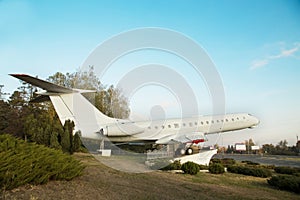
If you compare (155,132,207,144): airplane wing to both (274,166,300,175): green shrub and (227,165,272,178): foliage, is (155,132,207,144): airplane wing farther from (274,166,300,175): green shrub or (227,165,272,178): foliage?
(274,166,300,175): green shrub

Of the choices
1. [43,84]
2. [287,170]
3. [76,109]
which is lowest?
[287,170]

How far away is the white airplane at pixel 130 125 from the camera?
18.0 meters

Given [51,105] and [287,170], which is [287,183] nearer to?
[287,170]

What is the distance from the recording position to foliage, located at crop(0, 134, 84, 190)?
6.05m

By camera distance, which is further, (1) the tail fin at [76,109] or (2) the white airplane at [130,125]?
(2) the white airplane at [130,125]

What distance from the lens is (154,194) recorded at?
7914 millimetres

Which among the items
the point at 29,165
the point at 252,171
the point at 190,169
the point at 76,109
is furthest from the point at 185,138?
the point at 29,165

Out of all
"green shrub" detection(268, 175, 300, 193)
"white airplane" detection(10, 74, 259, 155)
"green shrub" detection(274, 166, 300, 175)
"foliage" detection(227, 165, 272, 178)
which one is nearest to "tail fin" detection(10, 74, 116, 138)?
"white airplane" detection(10, 74, 259, 155)

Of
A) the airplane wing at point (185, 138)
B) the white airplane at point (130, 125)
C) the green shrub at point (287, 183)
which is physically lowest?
the green shrub at point (287, 183)

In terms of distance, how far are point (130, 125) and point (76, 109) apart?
15.6ft

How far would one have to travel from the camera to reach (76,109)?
60.8 feet

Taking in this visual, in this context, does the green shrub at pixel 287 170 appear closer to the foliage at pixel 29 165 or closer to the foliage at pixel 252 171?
the foliage at pixel 252 171

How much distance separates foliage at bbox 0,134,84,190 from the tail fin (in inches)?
282

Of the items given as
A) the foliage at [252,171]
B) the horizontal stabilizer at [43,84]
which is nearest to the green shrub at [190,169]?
the foliage at [252,171]
